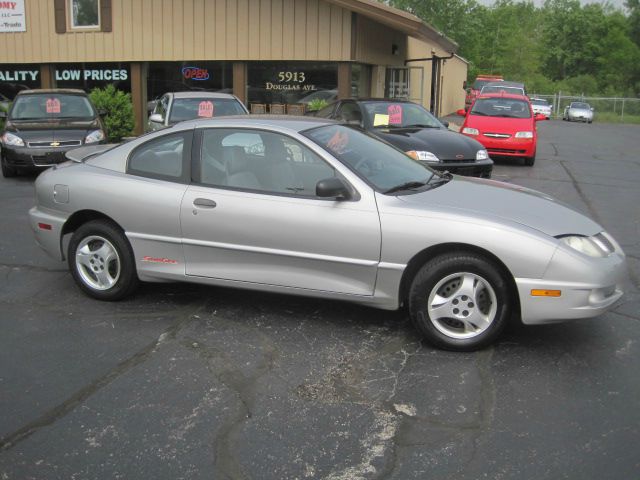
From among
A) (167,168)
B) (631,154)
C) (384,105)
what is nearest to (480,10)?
(631,154)

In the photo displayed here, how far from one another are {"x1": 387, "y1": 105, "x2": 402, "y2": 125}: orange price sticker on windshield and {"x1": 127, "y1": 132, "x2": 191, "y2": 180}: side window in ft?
22.7

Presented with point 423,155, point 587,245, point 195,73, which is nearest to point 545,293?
point 587,245

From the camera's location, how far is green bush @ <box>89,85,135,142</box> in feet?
56.2

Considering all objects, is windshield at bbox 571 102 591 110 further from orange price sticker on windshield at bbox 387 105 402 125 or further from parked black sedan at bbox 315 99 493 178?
orange price sticker on windshield at bbox 387 105 402 125

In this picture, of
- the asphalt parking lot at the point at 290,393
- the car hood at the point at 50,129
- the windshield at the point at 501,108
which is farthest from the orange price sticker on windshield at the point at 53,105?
the windshield at the point at 501,108

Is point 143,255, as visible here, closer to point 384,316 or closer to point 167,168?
point 167,168

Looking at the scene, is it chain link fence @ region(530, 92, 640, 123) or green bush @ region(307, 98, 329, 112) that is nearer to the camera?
green bush @ region(307, 98, 329, 112)

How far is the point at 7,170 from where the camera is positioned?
1251 cm

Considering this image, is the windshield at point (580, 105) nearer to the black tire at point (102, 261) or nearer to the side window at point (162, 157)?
the side window at point (162, 157)

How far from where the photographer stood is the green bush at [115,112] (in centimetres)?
1714

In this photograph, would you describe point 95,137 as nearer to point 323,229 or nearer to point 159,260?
point 159,260

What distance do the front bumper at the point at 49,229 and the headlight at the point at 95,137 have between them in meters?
6.82

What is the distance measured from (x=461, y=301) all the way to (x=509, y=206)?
0.78m

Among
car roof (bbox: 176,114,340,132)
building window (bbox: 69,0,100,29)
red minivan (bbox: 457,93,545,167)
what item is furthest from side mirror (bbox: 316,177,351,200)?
building window (bbox: 69,0,100,29)
